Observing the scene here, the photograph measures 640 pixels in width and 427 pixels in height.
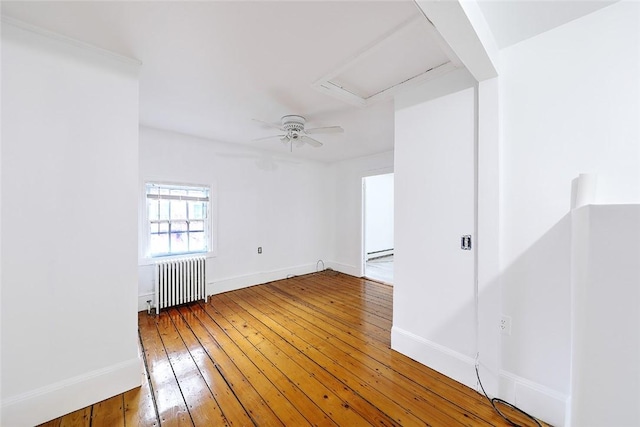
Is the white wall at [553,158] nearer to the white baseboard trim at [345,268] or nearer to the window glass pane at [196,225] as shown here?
the white baseboard trim at [345,268]

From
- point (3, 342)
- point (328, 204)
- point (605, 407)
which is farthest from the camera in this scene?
point (328, 204)

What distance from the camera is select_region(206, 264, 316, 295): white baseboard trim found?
12.9ft

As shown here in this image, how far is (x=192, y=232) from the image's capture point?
384 cm

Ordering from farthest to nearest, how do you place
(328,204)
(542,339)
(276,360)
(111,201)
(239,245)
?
(328,204) → (239,245) → (276,360) → (111,201) → (542,339)

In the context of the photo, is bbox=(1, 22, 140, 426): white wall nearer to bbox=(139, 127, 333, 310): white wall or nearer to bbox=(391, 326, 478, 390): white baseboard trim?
bbox=(139, 127, 333, 310): white wall

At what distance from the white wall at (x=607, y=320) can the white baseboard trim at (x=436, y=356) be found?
3.02ft

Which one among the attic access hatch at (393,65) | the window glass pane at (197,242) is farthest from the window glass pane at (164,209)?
the attic access hatch at (393,65)

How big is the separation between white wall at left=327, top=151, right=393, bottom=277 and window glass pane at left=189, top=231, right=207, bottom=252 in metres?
2.75

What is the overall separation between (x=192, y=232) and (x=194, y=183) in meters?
0.77

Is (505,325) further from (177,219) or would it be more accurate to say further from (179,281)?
(177,219)

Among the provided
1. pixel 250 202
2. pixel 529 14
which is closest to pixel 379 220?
pixel 250 202

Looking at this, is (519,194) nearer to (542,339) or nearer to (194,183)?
(542,339)

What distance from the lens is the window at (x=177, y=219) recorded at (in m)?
3.47

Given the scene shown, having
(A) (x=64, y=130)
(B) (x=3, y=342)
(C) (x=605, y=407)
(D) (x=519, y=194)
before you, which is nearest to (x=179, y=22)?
(A) (x=64, y=130)
